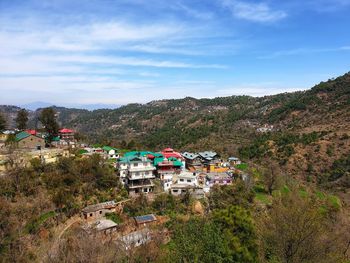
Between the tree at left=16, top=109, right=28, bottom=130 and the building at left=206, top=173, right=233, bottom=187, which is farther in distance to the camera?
the tree at left=16, top=109, right=28, bottom=130

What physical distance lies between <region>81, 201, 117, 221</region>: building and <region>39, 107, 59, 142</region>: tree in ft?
72.6

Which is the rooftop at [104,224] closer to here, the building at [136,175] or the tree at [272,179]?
the building at [136,175]

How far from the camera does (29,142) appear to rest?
4025 cm

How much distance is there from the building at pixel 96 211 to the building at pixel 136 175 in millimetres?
4406

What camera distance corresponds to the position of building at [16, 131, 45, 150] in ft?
130

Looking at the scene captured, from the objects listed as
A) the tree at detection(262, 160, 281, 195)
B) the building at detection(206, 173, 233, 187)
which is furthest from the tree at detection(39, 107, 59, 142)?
the tree at detection(262, 160, 281, 195)

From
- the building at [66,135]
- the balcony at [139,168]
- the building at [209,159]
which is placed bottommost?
the building at [209,159]

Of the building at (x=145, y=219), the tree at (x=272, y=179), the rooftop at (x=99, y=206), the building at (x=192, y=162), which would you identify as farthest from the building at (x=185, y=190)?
the tree at (x=272, y=179)

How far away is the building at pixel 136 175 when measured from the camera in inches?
1304

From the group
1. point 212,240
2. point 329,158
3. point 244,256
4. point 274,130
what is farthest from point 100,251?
point 274,130

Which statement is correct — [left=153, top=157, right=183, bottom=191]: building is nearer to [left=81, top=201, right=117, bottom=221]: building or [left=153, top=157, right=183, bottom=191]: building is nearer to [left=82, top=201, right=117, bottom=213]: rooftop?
[left=82, top=201, right=117, bottom=213]: rooftop

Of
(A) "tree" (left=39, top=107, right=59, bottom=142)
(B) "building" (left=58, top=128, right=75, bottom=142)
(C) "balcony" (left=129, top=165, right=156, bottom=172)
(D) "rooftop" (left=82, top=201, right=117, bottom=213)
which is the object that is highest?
(A) "tree" (left=39, top=107, right=59, bottom=142)

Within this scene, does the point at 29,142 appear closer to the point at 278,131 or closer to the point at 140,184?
the point at 140,184

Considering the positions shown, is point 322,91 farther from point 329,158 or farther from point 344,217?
point 344,217
